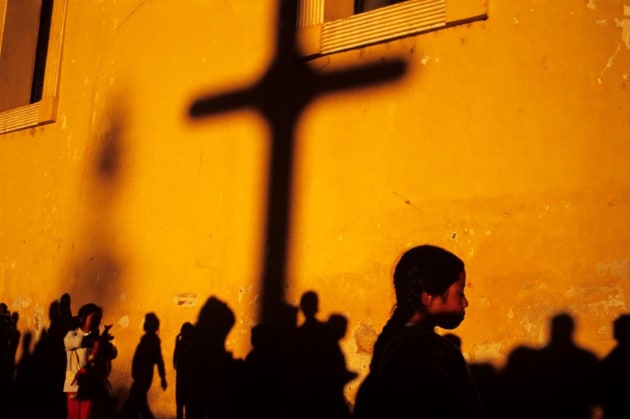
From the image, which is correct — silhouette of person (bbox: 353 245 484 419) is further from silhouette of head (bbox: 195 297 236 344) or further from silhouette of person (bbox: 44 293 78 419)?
silhouette of person (bbox: 44 293 78 419)

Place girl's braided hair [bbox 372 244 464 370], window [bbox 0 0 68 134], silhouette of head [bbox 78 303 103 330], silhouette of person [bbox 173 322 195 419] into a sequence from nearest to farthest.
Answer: girl's braided hair [bbox 372 244 464 370]
silhouette of head [bbox 78 303 103 330]
silhouette of person [bbox 173 322 195 419]
window [bbox 0 0 68 134]

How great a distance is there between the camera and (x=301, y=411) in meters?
5.32

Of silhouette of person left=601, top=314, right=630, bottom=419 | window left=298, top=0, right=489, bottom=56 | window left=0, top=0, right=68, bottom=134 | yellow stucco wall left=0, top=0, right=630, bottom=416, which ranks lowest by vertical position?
silhouette of person left=601, top=314, right=630, bottom=419

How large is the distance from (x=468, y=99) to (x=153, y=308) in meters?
3.51

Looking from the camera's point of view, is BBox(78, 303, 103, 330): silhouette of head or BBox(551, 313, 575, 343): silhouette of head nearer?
BBox(551, 313, 575, 343): silhouette of head

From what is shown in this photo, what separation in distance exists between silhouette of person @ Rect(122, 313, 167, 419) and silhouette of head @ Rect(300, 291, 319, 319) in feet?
5.50

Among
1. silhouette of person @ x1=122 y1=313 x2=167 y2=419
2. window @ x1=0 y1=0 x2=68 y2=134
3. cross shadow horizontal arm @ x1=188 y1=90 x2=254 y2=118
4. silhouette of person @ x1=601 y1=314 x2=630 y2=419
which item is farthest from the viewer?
window @ x1=0 y1=0 x2=68 y2=134

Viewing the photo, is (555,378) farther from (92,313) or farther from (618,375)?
(92,313)

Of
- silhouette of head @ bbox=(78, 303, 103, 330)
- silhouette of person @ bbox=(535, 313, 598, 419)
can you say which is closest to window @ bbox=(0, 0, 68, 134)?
silhouette of head @ bbox=(78, 303, 103, 330)

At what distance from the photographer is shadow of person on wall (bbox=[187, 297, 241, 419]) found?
19.0ft

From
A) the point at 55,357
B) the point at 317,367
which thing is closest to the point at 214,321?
the point at 317,367

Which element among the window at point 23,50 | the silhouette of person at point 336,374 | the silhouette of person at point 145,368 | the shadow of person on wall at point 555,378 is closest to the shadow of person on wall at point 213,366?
the silhouette of person at point 145,368

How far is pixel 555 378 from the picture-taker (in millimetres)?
4234

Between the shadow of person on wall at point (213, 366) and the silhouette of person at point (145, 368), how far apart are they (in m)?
0.44
